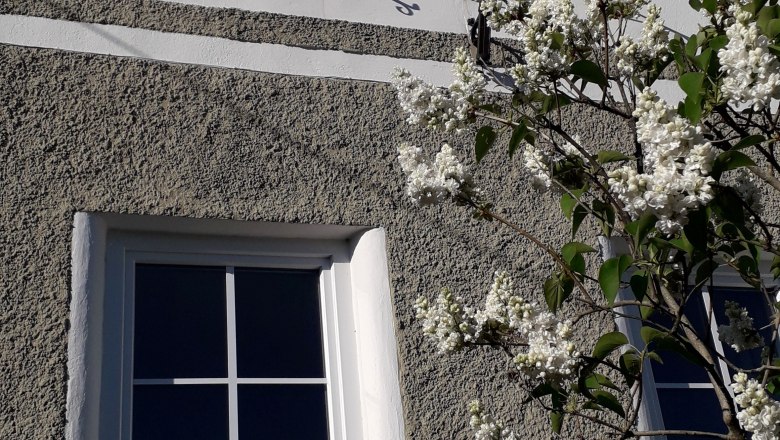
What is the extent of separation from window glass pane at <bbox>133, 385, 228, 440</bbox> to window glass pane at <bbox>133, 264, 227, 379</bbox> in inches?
2.0

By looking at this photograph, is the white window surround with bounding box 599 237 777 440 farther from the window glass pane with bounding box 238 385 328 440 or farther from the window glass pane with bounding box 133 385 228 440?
the window glass pane with bounding box 133 385 228 440

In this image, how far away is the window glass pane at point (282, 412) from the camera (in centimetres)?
331

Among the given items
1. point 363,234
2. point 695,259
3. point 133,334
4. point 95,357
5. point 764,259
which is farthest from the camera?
point 764,259

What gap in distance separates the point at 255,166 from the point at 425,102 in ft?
3.05

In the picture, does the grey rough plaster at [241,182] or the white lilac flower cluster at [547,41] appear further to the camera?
the grey rough plaster at [241,182]

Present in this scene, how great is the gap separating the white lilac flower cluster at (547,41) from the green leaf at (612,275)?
0.50 m

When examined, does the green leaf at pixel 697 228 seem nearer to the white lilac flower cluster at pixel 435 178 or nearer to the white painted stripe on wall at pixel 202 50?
the white lilac flower cluster at pixel 435 178

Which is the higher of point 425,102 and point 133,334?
point 425,102

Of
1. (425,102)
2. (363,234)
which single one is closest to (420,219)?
(363,234)

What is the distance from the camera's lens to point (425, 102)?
275 cm

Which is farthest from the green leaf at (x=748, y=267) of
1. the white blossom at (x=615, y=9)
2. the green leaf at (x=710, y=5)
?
the white blossom at (x=615, y=9)

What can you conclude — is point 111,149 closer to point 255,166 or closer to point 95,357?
point 255,166

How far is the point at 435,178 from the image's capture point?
8.80 ft

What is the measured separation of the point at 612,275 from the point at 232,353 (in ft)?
4.57
